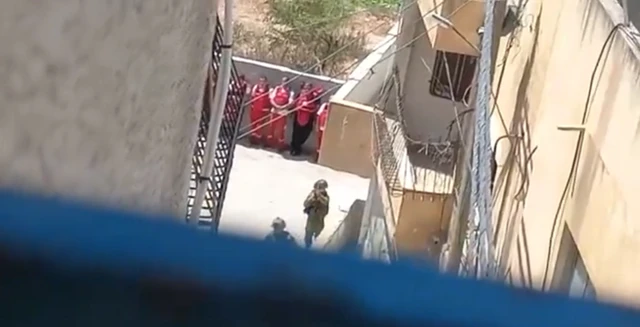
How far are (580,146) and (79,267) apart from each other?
5.38 metres

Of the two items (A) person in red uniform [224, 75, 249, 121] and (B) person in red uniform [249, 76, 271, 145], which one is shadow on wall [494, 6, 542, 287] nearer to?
(A) person in red uniform [224, 75, 249, 121]

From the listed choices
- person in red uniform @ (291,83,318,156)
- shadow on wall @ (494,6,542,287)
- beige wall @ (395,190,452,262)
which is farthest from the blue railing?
person in red uniform @ (291,83,318,156)

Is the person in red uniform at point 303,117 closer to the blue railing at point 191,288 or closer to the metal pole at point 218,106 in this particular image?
the metal pole at point 218,106

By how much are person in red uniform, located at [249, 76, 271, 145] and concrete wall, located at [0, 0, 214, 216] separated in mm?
13405

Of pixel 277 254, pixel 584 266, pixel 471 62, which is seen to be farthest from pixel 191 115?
pixel 471 62

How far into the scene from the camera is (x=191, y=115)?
11.9 ft

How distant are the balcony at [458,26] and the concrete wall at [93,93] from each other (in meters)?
6.99

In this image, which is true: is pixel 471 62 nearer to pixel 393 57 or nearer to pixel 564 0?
pixel 393 57

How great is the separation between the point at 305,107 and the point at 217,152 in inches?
476

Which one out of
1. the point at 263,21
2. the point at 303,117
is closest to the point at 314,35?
the point at 263,21

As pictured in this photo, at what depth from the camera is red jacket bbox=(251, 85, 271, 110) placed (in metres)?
16.7

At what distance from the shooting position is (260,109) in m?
16.9

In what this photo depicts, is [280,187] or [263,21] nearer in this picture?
[280,187]

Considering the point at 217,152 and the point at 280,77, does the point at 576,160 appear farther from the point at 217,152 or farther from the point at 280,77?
the point at 280,77
